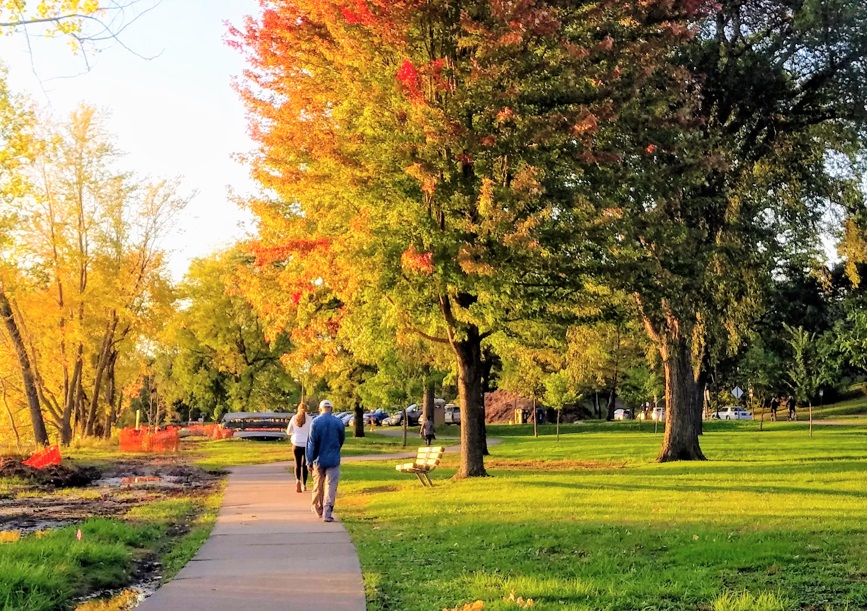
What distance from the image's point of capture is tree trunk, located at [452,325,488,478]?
19109 millimetres

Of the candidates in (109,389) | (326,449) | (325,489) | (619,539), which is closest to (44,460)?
(325,489)

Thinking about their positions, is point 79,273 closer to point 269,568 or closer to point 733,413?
point 269,568

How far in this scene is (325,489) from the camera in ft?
43.3

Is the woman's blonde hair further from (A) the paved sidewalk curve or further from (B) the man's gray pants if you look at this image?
(B) the man's gray pants

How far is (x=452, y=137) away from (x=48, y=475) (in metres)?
11.7

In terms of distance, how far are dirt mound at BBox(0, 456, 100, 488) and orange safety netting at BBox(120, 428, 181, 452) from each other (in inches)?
541

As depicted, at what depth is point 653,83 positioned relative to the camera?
1967 cm

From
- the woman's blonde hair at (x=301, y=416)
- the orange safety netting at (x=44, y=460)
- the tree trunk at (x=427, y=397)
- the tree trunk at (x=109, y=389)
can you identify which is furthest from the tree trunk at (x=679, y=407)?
the tree trunk at (x=109, y=389)

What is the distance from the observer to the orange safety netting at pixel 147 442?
34094 mm

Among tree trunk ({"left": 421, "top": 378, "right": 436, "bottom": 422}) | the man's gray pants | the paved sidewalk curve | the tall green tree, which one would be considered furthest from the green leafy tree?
the man's gray pants

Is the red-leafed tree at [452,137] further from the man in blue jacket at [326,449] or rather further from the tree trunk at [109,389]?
the tree trunk at [109,389]

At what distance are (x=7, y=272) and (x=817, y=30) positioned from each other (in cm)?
2649

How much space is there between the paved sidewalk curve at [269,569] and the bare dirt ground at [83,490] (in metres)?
2.54

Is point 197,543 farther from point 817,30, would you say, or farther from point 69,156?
point 69,156
